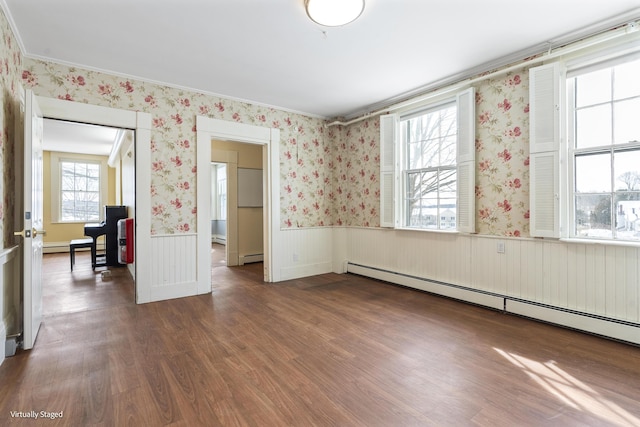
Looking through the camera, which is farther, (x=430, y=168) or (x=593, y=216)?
(x=430, y=168)

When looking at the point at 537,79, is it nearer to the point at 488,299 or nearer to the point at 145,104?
the point at 488,299

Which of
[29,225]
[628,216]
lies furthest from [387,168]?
[29,225]

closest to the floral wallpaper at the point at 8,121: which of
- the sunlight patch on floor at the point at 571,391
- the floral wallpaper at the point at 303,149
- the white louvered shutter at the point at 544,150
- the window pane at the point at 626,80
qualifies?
the floral wallpaper at the point at 303,149

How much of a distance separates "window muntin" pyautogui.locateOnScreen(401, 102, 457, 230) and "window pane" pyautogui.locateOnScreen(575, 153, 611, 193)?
118cm

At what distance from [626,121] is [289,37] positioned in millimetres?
2882

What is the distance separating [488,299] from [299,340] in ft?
6.85

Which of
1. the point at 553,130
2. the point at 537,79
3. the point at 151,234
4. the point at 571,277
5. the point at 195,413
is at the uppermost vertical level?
the point at 537,79

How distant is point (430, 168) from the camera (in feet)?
13.2

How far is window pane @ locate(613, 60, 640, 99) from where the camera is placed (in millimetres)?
2521

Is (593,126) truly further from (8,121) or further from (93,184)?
(93,184)

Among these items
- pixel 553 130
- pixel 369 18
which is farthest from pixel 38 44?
pixel 553 130

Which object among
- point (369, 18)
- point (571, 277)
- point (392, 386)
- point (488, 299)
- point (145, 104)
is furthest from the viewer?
point (145, 104)

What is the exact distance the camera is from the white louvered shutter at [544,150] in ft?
9.18

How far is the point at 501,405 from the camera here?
171 cm
